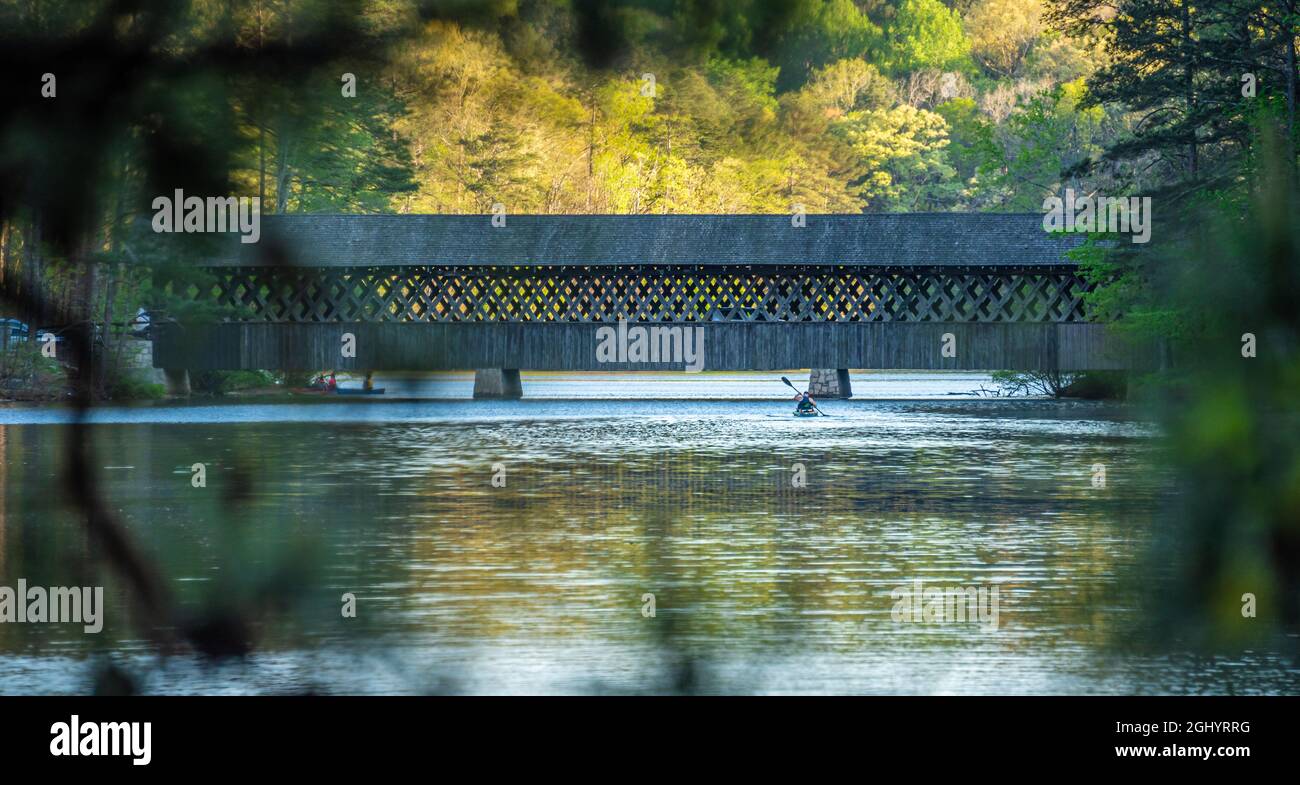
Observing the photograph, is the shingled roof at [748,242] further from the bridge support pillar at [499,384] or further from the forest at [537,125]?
the forest at [537,125]

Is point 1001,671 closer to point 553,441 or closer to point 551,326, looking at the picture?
point 553,441

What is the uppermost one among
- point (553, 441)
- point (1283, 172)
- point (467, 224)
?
point (467, 224)

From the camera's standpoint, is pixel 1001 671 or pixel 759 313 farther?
pixel 759 313

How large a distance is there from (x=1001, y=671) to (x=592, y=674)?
156cm

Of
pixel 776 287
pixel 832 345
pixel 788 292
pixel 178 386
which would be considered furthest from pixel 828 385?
pixel 178 386

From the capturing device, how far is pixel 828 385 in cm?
4878

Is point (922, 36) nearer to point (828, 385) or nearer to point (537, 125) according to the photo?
point (537, 125)

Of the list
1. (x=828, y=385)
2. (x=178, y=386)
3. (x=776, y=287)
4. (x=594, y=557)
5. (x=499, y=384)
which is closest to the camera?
(x=594, y=557)

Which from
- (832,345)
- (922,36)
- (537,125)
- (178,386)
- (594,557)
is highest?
(922,36)

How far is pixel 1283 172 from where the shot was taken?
2.15 m

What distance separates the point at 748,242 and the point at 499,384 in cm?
963

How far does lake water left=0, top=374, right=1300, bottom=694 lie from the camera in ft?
6.68

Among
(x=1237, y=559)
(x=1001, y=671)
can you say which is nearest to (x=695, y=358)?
(x=1001, y=671)

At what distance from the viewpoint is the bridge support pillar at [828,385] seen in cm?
4712
